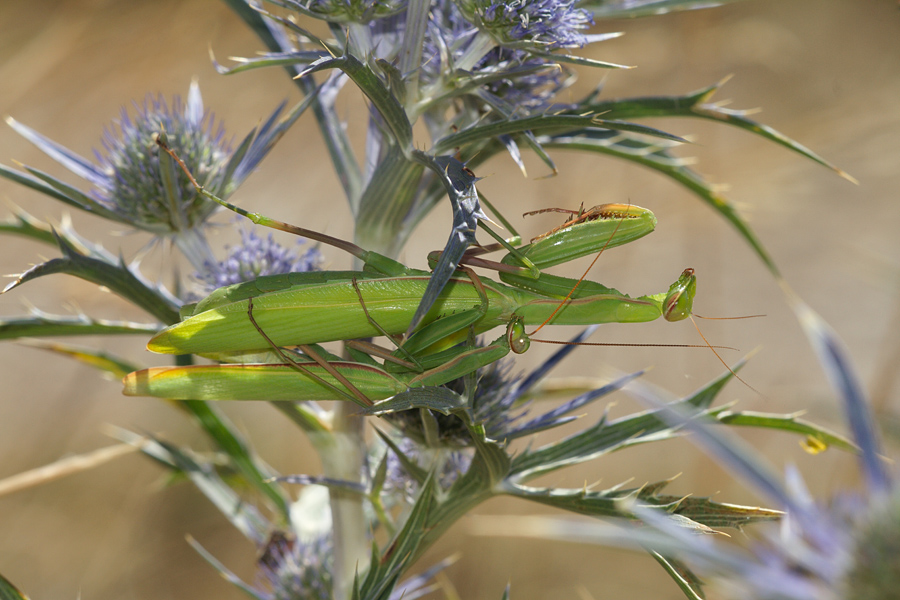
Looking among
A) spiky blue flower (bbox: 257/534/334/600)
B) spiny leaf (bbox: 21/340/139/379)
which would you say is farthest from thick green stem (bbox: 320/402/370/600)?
spiny leaf (bbox: 21/340/139/379)

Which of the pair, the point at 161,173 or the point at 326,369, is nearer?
the point at 326,369

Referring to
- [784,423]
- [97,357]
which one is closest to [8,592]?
[97,357]

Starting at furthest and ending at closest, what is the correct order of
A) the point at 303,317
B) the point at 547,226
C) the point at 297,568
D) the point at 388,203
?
the point at 547,226 < the point at 297,568 < the point at 388,203 < the point at 303,317

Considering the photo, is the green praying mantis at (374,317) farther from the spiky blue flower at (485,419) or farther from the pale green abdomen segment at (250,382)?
the spiky blue flower at (485,419)

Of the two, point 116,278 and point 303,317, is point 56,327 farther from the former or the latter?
point 303,317

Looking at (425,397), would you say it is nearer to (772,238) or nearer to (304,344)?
(304,344)

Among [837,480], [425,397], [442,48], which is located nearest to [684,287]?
[425,397]

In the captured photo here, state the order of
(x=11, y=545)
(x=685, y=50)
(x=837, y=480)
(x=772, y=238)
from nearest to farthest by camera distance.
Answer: (x=837, y=480) → (x=11, y=545) → (x=685, y=50) → (x=772, y=238)
